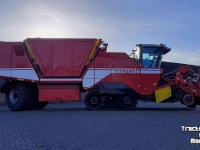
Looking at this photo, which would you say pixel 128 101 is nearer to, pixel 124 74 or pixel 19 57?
pixel 124 74

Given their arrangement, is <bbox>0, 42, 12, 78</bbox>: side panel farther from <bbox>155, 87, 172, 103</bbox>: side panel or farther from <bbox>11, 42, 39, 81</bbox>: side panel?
<bbox>155, 87, 172, 103</bbox>: side panel

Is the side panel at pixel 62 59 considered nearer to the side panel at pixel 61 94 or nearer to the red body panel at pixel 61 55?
the red body panel at pixel 61 55

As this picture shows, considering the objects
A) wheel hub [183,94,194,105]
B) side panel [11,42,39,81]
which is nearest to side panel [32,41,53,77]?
side panel [11,42,39,81]

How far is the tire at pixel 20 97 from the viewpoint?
18312mm

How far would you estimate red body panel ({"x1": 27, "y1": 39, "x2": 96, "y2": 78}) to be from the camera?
18.2 meters

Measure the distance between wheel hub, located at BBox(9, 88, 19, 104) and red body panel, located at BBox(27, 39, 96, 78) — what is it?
71.9 inches

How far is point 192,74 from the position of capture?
18.7 metres

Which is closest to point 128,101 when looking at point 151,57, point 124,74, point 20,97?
point 124,74

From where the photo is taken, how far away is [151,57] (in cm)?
1909

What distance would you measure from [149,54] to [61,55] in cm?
456

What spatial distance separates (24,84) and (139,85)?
5.74m
